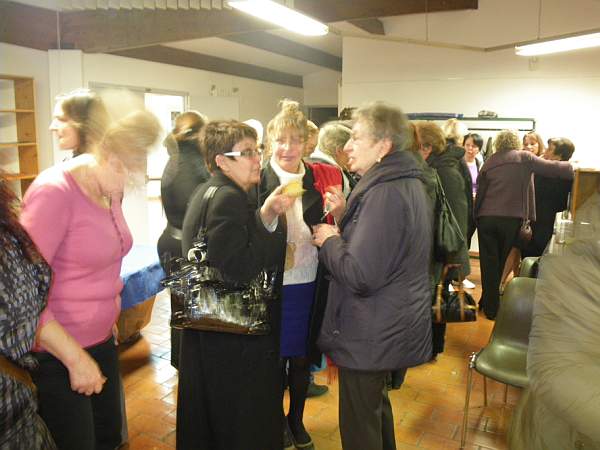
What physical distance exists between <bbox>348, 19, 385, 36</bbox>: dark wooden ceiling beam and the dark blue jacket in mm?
6111

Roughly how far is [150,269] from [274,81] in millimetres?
9055

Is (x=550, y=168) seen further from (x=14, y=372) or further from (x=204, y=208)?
(x=14, y=372)

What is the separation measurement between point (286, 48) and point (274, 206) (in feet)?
27.0

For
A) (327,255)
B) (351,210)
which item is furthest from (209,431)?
(351,210)

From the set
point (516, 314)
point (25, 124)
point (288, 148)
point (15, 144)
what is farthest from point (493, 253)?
point (25, 124)

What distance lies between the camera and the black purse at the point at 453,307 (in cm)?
250

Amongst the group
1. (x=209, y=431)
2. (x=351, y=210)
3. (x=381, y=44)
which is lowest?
(x=209, y=431)

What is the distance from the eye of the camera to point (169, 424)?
2654 mm

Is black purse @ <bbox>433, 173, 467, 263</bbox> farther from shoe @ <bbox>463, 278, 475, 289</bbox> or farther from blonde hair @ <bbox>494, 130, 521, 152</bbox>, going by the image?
shoe @ <bbox>463, 278, 475, 289</bbox>

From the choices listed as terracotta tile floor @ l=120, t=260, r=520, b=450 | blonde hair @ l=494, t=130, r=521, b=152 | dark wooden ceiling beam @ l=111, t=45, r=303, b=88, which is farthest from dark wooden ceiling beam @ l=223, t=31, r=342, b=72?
terracotta tile floor @ l=120, t=260, r=520, b=450

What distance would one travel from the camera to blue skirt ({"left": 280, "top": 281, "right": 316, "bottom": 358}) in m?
2.14

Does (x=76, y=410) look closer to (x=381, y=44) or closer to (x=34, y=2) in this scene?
(x=34, y=2)

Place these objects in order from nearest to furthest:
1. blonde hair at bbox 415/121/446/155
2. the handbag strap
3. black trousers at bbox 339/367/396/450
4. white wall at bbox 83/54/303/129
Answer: the handbag strap, black trousers at bbox 339/367/396/450, blonde hair at bbox 415/121/446/155, white wall at bbox 83/54/303/129

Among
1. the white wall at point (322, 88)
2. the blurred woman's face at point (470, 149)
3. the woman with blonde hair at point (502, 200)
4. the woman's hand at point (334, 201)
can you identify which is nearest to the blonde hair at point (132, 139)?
the woman's hand at point (334, 201)
